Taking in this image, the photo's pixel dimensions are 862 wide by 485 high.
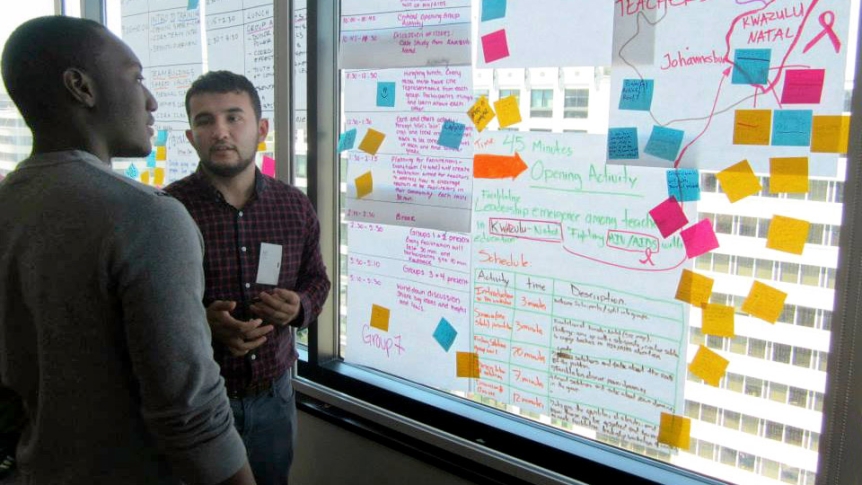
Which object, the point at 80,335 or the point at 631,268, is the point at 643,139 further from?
the point at 80,335

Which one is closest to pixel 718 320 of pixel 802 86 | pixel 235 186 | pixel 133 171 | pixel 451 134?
pixel 802 86

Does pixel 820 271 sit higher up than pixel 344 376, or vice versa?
pixel 820 271

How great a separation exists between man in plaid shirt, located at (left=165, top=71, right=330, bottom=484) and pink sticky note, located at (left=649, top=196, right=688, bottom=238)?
1005 millimetres

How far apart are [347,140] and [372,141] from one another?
0.37 ft

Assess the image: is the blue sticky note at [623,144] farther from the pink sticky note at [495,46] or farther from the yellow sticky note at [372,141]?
the yellow sticky note at [372,141]

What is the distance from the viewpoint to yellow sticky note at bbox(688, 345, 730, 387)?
146 cm

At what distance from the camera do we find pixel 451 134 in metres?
1.86

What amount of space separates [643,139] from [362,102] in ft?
3.27

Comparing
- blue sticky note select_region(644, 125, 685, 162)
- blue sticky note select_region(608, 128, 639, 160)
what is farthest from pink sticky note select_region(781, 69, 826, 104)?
blue sticky note select_region(608, 128, 639, 160)

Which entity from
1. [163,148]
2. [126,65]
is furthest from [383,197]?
[163,148]

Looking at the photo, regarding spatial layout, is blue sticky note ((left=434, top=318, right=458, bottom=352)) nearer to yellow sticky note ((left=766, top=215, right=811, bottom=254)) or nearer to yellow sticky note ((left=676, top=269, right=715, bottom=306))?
yellow sticky note ((left=676, top=269, right=715, bottom=306))

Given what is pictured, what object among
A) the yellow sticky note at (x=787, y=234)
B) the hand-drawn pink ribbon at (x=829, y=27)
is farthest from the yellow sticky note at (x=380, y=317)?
the hand-drawn pink ribbon at (x=829, y=27)

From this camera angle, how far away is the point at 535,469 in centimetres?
168

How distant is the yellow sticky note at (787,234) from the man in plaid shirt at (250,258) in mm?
1240
